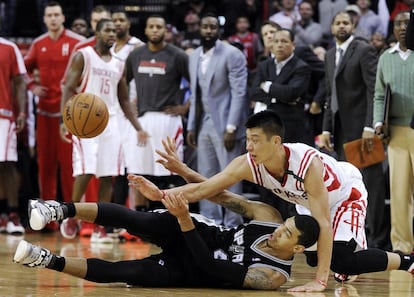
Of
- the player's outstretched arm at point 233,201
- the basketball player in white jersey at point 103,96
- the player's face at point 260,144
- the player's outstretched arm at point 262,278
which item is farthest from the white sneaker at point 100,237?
the player's face at point 260,144

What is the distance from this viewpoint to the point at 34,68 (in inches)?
455

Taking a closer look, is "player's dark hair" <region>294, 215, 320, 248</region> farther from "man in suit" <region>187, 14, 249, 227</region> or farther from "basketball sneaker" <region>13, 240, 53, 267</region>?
"man in suit" <region>187, 14, 249, 227</region>

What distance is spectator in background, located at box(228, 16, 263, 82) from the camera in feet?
42.3

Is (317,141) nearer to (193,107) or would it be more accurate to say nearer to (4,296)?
(193,107)

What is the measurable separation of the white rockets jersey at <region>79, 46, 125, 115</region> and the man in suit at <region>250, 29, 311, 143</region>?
1460 mm

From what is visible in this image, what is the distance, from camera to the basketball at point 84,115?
830cm

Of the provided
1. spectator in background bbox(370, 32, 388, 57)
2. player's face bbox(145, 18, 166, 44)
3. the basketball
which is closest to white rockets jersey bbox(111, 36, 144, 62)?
player's face bbox(145, 18, 166, 44)

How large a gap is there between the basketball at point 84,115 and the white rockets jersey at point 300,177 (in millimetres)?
2179

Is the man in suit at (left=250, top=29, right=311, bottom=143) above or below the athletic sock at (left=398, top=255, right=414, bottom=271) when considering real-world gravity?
above

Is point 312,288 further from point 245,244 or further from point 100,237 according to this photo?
point 100,237

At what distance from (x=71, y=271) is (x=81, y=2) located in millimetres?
8831

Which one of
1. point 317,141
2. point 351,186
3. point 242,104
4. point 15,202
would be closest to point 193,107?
point 242,104

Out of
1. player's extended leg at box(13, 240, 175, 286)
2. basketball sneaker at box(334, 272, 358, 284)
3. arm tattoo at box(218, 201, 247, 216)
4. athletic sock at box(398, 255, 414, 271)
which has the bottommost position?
basketball sneaker at box(334, 272, 358, 284)

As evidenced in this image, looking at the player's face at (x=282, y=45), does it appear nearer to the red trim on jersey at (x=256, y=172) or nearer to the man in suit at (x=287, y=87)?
the man in suit at (x=287, y=87)
